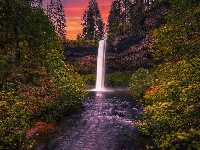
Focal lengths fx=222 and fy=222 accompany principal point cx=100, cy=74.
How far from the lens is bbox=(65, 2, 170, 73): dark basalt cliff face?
62906 millimetres

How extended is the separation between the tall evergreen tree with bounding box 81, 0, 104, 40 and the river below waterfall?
7768cm

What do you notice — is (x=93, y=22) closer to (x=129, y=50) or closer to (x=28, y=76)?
(x=129, y=50)

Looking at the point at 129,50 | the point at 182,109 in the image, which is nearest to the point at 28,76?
the point at 182,109

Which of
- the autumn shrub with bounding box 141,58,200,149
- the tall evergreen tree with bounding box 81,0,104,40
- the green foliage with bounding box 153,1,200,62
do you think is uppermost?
the tall evergreen tree with bounding box 81,0,104,40

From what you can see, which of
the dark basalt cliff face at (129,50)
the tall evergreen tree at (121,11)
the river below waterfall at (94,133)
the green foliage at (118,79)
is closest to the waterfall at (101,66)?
the dark basalt cliff face at (129,50)

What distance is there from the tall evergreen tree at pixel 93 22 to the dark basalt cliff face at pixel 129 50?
2554 cm

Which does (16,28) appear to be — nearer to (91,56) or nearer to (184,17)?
(184,17)

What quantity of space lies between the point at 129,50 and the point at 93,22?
38607mm

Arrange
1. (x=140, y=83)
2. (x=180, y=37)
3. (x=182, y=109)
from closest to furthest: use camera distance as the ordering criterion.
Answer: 1. (x=182, y=109)
2. (x=180, y=37)
3. (x=140, y=83)

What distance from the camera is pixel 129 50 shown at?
67688mm

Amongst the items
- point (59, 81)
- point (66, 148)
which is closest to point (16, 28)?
point (59, 81)

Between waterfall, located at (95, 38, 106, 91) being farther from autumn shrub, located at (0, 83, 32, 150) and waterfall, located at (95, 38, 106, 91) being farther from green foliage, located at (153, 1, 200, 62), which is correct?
autumn shrub, located at (0, 83, 32, 150)

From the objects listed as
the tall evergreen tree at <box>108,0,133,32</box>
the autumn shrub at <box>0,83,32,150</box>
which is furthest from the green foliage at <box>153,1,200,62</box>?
the tall evergreen tree at <box>108,0,133,32</box>

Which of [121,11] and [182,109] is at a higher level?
[121,11]
